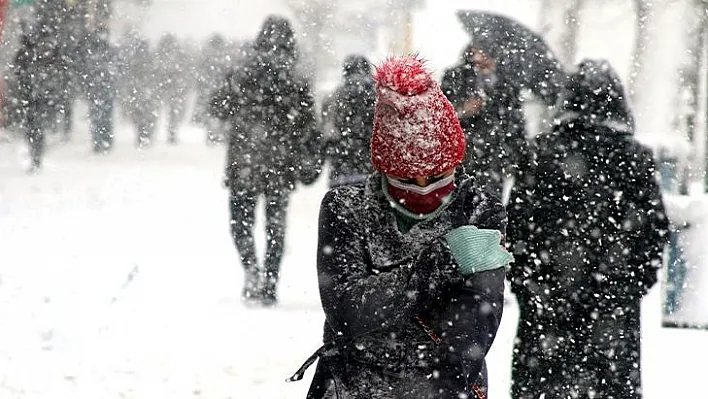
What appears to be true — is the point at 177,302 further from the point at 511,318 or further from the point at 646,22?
the point at 646,22

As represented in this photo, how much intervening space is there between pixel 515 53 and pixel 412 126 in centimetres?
397

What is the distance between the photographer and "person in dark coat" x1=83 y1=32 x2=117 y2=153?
1043 cm

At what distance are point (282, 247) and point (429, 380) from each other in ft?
15.0

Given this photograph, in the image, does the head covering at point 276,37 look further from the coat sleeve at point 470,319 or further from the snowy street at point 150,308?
the coat sleeve at point 470,319

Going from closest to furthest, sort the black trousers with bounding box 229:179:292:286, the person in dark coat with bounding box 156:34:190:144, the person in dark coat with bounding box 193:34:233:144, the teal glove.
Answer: the teal glove < the black trousers with bounding box 229:179:292:286 < the person in dark coat with bounding box 156:34:190:144 < the person in dark coat with bounding box 193:34:233:144

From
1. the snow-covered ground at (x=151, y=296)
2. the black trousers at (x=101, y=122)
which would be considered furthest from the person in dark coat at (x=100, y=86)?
the snow-covered ground at (x=151, y=296)

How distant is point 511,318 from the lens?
6160mm

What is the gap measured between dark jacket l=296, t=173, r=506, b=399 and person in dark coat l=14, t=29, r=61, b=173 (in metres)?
8.42

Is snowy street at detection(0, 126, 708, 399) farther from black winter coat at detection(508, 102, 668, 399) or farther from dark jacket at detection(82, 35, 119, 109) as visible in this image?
black winter coat at detection(508, 102, 668, 399)

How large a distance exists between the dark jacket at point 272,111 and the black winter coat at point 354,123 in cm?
63

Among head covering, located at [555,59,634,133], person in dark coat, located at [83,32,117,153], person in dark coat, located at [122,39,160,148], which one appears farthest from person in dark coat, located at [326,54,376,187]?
person in dark coat, located at [122,39,160,148]

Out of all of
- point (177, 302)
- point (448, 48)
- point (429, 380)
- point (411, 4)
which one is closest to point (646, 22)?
point (411, 4)

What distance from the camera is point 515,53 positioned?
18.6 ft

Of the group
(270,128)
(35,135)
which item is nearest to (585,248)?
(270,128)
